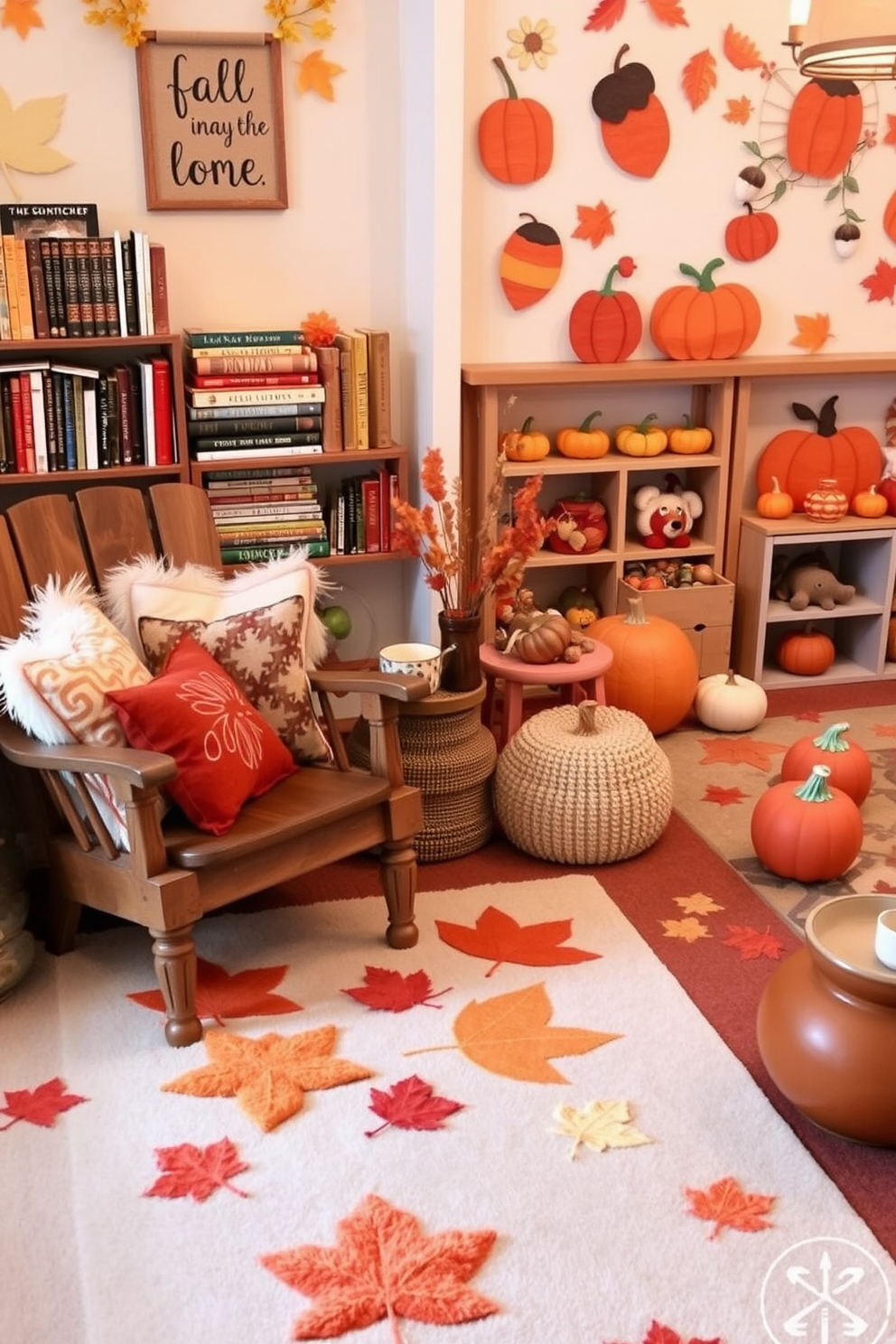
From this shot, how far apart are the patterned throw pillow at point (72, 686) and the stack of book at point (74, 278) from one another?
974 mm

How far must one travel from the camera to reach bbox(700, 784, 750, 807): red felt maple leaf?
11.4 ft

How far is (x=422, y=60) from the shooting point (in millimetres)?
3426

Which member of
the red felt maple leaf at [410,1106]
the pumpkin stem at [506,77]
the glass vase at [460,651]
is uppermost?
the pumpkin stem at [506,77]

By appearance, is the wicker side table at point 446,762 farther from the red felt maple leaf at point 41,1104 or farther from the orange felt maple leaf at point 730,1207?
the orange felt maple leaf at point 730,1207

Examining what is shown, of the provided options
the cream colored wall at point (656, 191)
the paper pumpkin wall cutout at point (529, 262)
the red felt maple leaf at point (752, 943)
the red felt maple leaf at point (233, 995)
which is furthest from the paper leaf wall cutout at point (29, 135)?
the red felt maple leaf at point (752, 943)

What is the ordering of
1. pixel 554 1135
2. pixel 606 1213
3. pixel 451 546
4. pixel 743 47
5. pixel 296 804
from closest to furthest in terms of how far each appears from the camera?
1. pixel 606 1213
2. pixel 554 1135
3. pixel 296 804
4. pixel 451 546
5. pixel 743 47

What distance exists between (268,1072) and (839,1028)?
101cm

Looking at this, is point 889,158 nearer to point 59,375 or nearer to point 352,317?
point 352,317

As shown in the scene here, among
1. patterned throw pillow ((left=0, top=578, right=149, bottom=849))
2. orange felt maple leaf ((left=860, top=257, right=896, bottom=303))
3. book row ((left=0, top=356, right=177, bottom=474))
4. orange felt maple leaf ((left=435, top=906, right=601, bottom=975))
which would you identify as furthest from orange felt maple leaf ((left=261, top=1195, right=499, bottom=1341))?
orange felt maple leaf ((left=860, top=257, right=896, bottom=303))

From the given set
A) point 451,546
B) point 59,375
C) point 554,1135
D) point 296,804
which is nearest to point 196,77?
point 59,375

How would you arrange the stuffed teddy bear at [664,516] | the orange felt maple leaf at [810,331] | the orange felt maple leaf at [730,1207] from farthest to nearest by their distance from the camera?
the orange felt maple leaf at [810,331], the stuffed teddy bear at [664,516], the orange felt maple leaf at [730,1207]

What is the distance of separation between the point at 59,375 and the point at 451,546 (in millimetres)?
1076

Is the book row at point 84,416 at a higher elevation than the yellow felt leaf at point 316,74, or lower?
lower

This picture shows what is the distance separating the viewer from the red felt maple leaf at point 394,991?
2576mm
